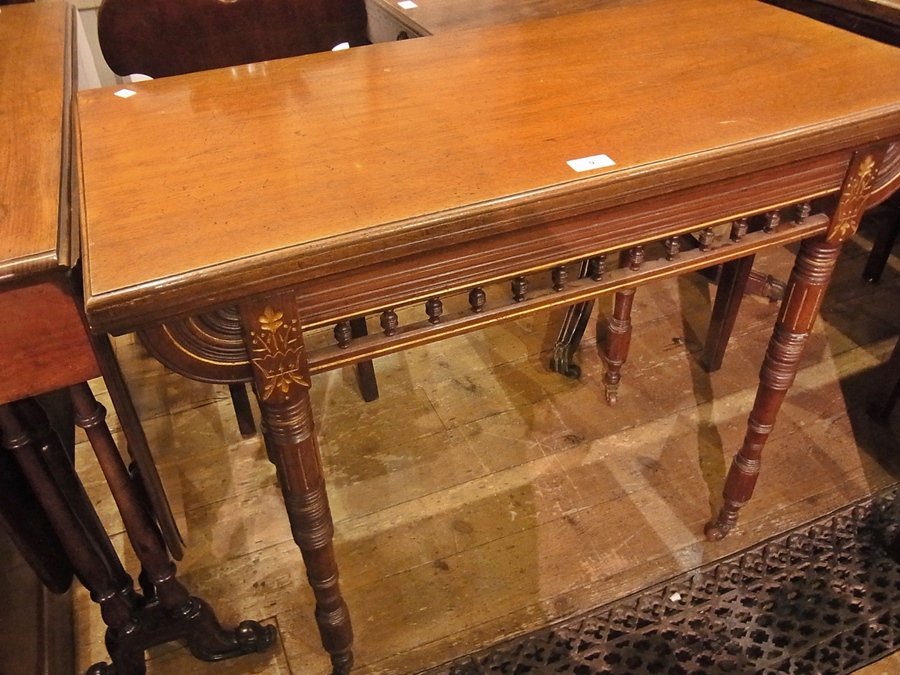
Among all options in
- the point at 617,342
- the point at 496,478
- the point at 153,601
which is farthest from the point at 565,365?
the point at 153,601

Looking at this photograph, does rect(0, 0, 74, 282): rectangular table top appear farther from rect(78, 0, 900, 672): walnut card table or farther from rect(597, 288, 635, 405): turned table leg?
rect(597, 288, 635, 405): turned table leg

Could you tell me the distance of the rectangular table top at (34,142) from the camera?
0.70 m

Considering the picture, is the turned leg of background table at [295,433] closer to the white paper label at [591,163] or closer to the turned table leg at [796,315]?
the white paper label at [591,163]

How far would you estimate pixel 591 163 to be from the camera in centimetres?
78

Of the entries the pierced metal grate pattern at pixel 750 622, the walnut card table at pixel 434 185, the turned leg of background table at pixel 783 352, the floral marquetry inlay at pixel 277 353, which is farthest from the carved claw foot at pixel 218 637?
the turned leg of background table at pixel 783 352

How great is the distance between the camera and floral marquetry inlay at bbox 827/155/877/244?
0.93 metres

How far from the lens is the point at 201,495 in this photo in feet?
4.86

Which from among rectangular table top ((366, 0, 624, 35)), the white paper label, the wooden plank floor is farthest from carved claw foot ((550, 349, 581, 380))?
the white paper label

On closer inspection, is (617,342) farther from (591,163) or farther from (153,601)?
(153,601)

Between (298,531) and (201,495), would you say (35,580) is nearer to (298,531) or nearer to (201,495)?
(201,495)

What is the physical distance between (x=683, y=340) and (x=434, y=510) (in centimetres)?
82

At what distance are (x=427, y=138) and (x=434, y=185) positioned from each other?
12 centimetres

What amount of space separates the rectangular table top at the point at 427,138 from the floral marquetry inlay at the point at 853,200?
0.10ft

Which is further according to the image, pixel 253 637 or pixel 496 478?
pixel 496 478
